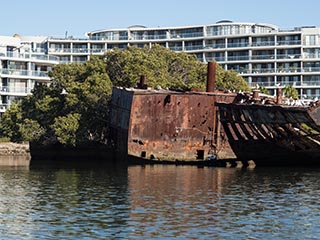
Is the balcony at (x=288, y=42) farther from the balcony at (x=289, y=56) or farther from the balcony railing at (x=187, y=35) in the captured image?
the balcony railing at (x=187, y=35)

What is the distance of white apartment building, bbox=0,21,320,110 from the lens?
134m

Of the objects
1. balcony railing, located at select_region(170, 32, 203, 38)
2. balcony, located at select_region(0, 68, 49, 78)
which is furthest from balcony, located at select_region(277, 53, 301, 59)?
balcony, located at select_region(0, 68, 49, 78)

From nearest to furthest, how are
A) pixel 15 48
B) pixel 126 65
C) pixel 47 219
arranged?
pixel 47 219, pixel 126 65, pixel 15 48

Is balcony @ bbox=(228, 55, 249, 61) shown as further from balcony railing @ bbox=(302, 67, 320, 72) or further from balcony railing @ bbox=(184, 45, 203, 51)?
balcony railing @ bbox=(302, 67, 320, 72)

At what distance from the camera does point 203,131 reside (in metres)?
61.0

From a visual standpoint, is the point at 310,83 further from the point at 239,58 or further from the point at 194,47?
the point at 194,47

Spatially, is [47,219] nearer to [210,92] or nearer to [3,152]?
[210,92]

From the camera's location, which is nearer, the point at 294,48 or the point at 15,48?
the point at 15,48

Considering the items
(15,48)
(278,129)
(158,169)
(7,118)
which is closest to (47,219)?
(158,169)

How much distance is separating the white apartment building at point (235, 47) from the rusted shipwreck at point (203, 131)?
61859 millimetres

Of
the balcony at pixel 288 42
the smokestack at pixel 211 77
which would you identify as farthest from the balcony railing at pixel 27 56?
the smokestack at pixel 211 77

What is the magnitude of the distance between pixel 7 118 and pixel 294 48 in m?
65.1

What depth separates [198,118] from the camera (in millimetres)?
60688

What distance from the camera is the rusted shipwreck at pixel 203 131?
59.3 meters
